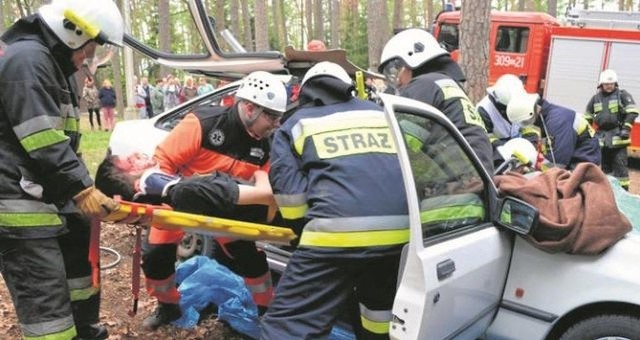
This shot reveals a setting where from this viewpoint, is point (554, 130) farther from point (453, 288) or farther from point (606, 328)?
point (453, 288)

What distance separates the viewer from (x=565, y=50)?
1263 centimetres

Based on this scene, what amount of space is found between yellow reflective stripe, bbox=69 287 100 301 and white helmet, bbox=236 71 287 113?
4.40 feet

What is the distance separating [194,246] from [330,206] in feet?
8.86

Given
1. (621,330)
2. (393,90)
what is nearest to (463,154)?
(621,330)

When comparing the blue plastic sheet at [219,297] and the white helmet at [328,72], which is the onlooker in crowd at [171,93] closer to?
the blue plastic sheet at [219,297]

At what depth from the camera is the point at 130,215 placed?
8.68 ft

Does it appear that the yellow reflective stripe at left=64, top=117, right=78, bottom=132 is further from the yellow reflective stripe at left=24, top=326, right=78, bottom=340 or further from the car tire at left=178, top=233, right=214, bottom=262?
the car tire at left=178, top=233, right=214, bottom=262

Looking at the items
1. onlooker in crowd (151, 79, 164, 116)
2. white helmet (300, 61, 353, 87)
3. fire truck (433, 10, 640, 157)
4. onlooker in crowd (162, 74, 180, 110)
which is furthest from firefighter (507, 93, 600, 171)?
onlooker in crowd (151, 79, 164, 116)

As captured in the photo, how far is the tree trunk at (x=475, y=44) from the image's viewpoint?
659 cm

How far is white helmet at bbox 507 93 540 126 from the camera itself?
4.84m

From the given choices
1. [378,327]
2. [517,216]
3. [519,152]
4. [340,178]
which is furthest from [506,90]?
[340,178]

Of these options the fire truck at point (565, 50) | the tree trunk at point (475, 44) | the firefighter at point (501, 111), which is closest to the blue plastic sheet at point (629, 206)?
the firefighter at point (501, 111)

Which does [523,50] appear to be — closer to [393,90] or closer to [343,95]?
[393,90]

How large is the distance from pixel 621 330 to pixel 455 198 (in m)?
0.88
